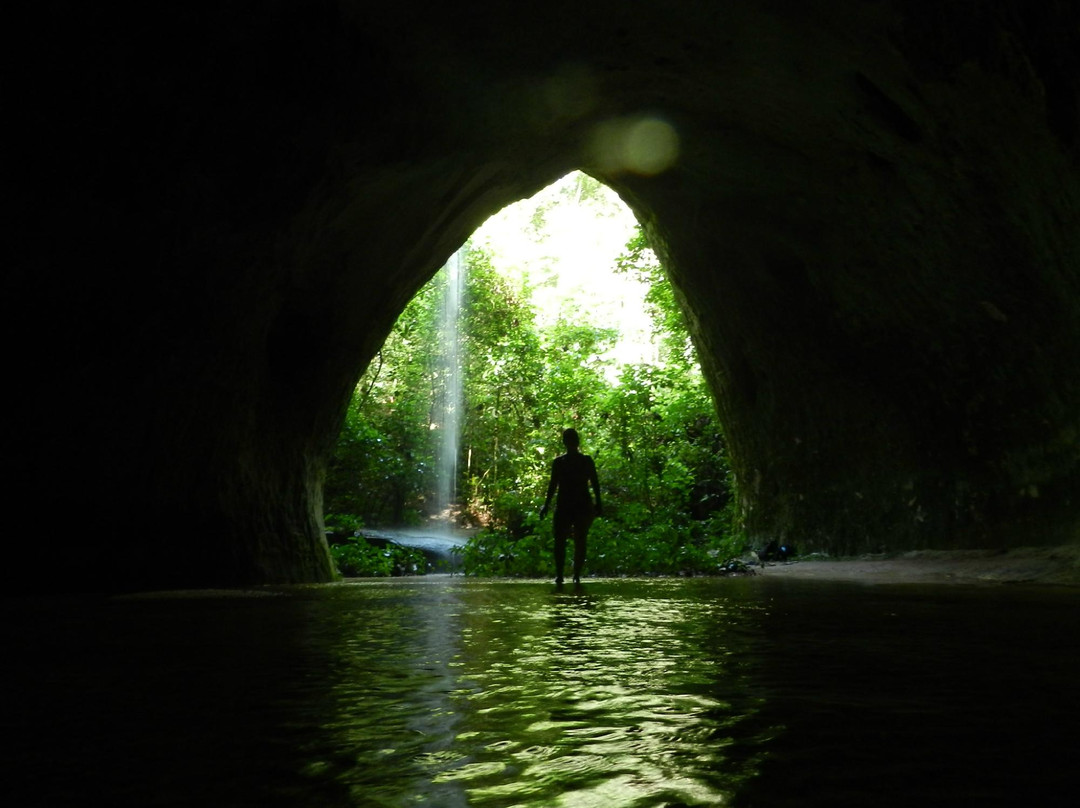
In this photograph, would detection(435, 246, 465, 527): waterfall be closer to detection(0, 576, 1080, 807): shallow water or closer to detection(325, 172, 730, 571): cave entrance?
detection(325, 172, 730, 571): cave entrance

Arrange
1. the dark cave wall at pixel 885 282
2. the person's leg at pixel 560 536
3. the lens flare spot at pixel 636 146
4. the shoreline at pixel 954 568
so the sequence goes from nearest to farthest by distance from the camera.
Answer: the dark cave wall at pixel 885 282 < the shoreline at pixel 954 568 < the person's leg at pixel 560 536 < the lens flare spot at pixel 636 146

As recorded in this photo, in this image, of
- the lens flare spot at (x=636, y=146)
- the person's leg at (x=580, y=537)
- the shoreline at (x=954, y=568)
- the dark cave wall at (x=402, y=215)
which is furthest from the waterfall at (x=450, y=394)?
the person's leg at (x=580, y=537)

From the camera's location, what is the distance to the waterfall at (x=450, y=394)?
26.6m

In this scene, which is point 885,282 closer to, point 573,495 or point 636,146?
point 636,146

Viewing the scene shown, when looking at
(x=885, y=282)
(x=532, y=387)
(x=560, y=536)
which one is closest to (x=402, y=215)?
(x=560, y=536)

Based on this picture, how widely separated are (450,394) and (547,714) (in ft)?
84.8

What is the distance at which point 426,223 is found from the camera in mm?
9906

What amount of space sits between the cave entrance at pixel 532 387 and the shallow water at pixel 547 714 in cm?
→ 1375

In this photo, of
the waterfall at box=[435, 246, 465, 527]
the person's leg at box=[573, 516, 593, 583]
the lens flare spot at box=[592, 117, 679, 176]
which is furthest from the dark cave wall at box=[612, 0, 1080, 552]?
the waterfall at box=[435, 246, 465, 527]

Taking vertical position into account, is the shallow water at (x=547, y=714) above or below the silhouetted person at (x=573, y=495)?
below

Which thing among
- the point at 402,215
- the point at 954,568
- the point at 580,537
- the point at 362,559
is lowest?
the point at 954,568

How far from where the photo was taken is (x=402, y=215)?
9328 mm

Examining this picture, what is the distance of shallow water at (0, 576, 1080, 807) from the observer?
4.15ft

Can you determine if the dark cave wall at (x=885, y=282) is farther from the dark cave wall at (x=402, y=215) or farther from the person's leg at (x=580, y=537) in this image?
the person's leg at (x=580, y=537)
